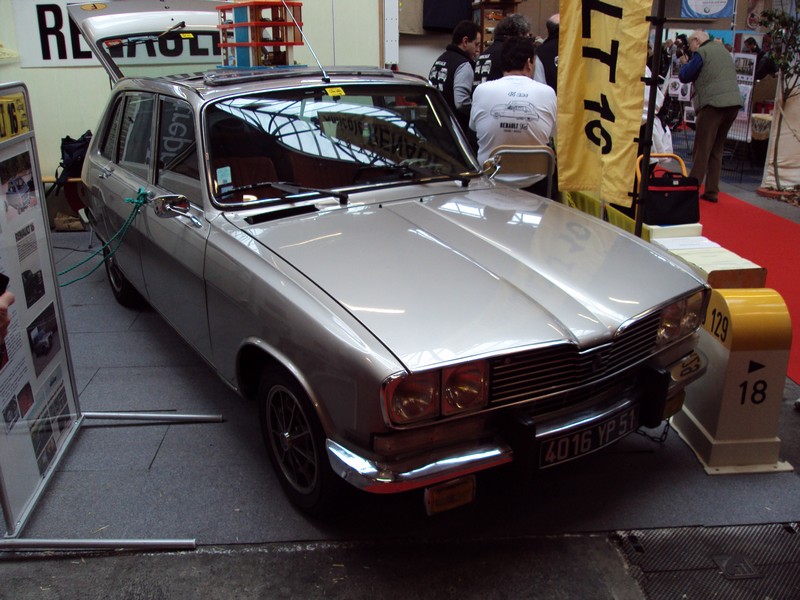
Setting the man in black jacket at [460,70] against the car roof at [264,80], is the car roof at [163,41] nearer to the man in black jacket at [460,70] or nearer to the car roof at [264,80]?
the car roof at [264,80]

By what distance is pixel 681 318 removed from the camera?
305 cm

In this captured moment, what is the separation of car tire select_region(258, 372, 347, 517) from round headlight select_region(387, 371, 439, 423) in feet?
1.44

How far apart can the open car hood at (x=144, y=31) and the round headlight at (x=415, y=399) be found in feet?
14.2

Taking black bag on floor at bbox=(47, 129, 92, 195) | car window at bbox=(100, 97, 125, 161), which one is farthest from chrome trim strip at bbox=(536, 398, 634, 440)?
black bag on floor at bbox=(47, 129, 92, 195)

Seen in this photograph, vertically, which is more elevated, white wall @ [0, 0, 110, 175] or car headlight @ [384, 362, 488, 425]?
white wall @ [0, 0, 110, 175]

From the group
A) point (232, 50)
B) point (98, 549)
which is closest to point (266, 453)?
point (98, 549)

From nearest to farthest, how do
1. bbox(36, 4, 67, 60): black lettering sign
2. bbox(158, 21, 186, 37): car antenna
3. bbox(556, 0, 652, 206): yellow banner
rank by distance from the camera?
bbox(556, 0, 652, 206): yellow banner → bbox(158, 21, 186, 37): car antenna → bbox(36, 4, 67, 60): black lettering sign

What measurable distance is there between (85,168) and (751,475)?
4796 millimetres

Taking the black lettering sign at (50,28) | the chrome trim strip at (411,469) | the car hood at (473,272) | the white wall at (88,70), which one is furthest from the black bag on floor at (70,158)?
the chrome trim strip at (411,469)

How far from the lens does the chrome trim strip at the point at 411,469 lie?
2400 millimetres

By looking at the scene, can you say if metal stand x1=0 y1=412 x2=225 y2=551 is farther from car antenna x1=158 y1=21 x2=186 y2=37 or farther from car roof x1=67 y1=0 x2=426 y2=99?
car antenna x1=158 y1=21 x2=186 y2=37

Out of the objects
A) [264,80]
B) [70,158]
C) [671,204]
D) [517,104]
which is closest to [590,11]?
[517,104]

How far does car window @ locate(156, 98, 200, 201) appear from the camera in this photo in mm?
3637

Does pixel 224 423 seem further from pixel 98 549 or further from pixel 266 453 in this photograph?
pixel 98 549
